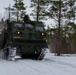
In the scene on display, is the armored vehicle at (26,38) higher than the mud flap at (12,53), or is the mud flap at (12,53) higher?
the armored vehicle at (26,38)

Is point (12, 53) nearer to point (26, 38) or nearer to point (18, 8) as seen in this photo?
point (26, 38)

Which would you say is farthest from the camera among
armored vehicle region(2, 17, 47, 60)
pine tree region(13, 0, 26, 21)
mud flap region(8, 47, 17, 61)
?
pine tree region(13, 0, 26, 21)

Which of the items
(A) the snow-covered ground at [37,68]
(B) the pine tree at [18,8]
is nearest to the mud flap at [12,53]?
(A) the snow-covered ground at [37,68]

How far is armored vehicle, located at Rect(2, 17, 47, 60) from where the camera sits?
1805 centimetres

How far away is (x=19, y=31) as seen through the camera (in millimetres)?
18203

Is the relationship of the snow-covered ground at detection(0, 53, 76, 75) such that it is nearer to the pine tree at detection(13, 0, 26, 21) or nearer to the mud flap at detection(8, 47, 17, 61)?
the mud flap at detection(8, 47, 17, 61)

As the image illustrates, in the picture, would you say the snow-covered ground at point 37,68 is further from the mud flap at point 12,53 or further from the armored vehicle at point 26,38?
the armored vehicle at point 26,38

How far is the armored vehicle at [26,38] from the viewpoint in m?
18.1

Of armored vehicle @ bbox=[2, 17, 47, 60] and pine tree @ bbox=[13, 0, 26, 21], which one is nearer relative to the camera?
armored vehicle @ bbox=[2, 17, 47, 60]

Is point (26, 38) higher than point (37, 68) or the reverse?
higher

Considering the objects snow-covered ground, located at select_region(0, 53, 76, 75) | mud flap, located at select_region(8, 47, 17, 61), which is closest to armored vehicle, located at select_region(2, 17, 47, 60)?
mud flap, located at select_region(8, 47, 17, 61)

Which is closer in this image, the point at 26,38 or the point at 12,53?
the point at 12,53

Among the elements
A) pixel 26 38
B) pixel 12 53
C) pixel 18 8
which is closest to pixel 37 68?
pixel 12 53

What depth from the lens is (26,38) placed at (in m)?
18.5
